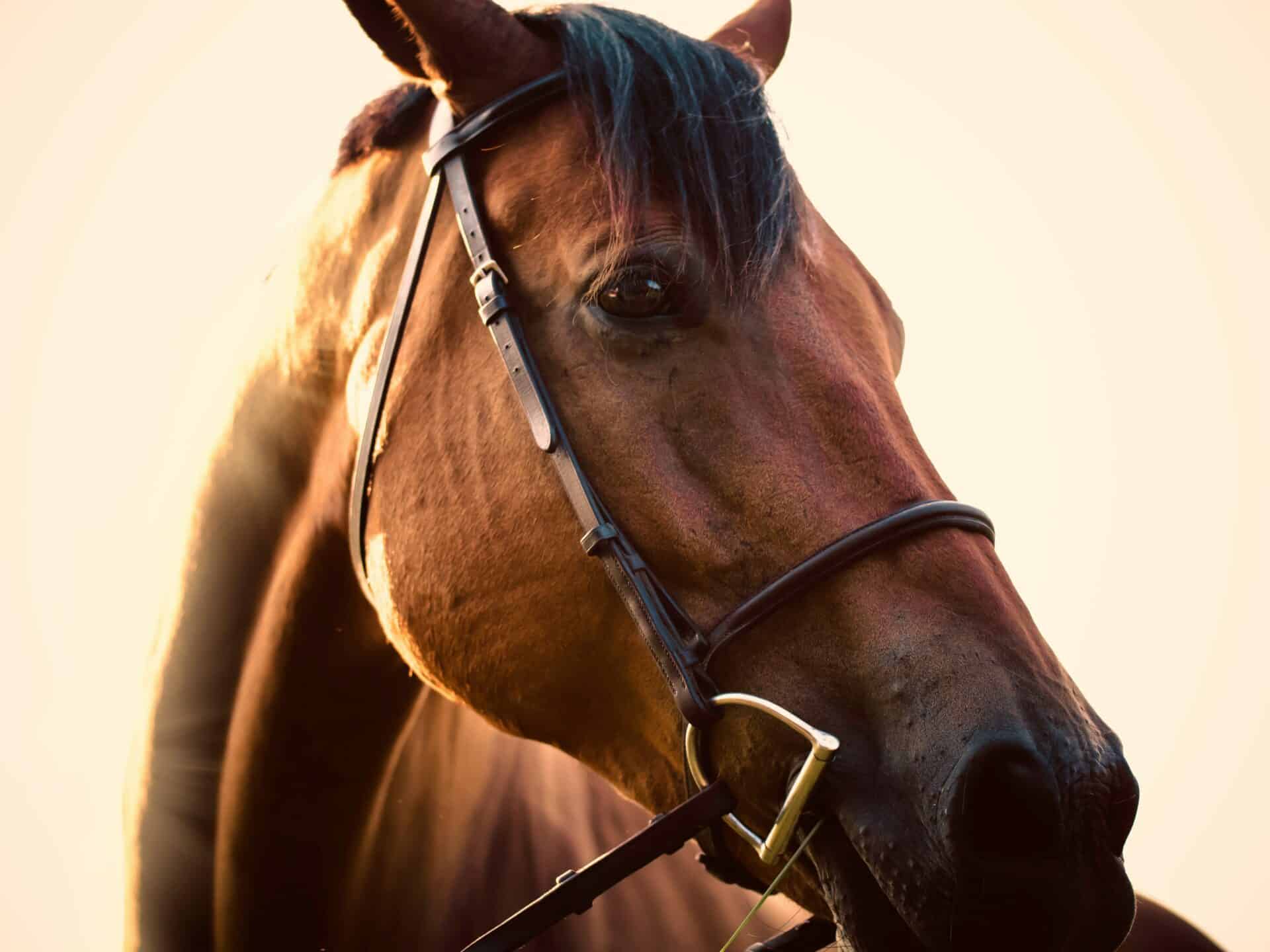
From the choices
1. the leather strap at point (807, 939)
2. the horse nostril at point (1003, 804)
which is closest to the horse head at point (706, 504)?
the horse nostril at point (1003, 804)

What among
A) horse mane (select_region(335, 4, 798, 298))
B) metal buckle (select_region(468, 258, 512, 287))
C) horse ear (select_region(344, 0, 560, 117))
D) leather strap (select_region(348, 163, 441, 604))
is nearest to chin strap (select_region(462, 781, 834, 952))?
leather strap (select_region(348, 163, 441, 604))

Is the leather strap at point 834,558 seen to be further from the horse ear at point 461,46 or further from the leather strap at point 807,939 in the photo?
the horse ear at point 461,46

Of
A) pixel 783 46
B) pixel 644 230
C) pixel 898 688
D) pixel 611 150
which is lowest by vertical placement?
pixel 898 688

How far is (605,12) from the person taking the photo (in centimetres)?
201

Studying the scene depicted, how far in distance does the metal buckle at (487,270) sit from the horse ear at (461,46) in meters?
0.39

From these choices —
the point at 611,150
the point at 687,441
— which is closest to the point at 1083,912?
the point at 687,441

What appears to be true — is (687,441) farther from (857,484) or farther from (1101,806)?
(1101,806)

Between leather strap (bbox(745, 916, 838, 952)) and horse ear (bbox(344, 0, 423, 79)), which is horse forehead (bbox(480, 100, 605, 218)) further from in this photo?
leather strap (bbox(745, 916, 838, 952))

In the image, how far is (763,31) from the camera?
2758mm

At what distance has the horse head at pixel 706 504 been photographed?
1.29 meters

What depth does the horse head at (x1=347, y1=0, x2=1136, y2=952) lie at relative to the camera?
1285 millimetres

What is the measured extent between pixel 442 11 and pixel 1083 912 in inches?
74.3

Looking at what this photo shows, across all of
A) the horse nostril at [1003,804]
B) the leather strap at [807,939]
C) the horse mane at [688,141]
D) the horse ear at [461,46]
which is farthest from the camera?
the horse ear at [461,46]

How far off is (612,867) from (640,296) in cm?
101
